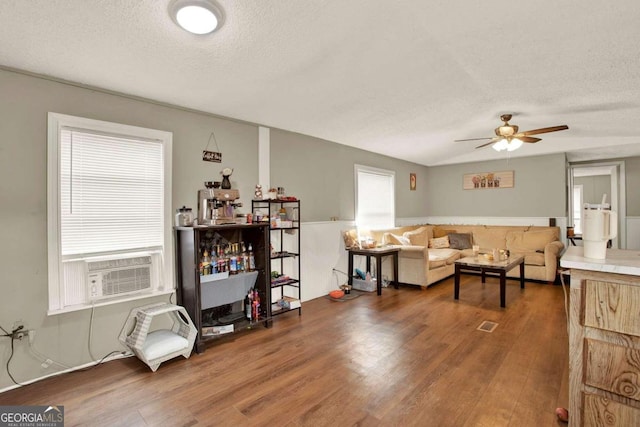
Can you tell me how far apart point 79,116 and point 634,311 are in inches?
149

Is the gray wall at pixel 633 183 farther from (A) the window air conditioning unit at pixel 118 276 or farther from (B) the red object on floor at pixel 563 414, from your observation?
(A) the window air conditioning unit at pixel 118 276

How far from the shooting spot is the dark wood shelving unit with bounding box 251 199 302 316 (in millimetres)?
3719

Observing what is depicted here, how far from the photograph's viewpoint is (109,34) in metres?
1.96

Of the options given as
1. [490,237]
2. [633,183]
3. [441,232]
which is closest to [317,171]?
[441,232]

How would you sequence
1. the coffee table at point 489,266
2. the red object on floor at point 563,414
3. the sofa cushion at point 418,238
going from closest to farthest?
1. the red object on floor at point 563,414
2. the coffee table at point 489,266
3. the sofa cushion at point 418,238

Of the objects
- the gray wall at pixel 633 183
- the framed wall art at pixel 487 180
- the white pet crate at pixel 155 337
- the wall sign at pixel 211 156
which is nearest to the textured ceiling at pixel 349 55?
the wall sign at pixel 211 156

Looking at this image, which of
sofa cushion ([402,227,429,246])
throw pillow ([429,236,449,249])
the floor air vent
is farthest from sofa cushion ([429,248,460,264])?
the floor air vent

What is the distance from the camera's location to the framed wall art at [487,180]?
6.55 m

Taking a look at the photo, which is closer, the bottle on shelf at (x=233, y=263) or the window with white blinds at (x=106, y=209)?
the window with white blinds at (x=106, y=209)

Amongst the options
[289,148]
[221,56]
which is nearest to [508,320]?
[289,148]

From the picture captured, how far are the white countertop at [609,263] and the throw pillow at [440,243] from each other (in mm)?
4469

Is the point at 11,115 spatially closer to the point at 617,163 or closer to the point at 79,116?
the point at 79,116

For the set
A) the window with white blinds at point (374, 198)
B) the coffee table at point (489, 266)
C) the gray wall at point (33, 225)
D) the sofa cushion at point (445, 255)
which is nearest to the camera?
the gray wall at point (33, 225)

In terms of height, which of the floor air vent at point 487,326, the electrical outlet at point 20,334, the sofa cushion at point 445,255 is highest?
the sofa cushion at point 445,255
